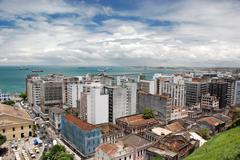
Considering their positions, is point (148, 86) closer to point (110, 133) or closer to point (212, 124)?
point (212, 124)

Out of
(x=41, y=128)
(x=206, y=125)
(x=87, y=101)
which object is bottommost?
(x=41, y=128)

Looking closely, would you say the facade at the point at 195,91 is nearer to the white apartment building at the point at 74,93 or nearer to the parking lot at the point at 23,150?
the white apartment building at the point at 74,93

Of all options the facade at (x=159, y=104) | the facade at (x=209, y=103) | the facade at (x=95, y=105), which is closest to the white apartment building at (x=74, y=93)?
the facade at (x=95, y=105)

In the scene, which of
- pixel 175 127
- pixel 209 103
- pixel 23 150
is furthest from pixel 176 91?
pixel 23 150

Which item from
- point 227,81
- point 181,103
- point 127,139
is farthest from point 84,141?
point 227,81

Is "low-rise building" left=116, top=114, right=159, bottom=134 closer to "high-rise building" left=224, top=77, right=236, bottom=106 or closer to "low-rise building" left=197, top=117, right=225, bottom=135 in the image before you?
"low-rise building" left=197, top=117, right=225, bottom=135

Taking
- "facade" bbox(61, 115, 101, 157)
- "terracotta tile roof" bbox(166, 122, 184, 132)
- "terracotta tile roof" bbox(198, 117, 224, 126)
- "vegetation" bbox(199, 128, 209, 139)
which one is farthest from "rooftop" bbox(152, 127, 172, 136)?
"facade" bbox(61, 115, 101, 157)

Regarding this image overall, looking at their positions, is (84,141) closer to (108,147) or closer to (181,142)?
(108,147)
